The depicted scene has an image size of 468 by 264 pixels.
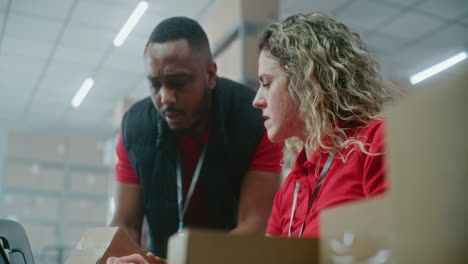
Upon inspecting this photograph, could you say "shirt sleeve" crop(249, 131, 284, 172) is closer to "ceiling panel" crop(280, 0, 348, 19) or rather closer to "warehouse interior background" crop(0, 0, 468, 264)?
"warehouse interior background" crop(0, 0, 468, 264)

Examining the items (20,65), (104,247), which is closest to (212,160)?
(104,247)

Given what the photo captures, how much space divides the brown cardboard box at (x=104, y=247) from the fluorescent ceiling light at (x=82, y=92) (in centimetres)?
395

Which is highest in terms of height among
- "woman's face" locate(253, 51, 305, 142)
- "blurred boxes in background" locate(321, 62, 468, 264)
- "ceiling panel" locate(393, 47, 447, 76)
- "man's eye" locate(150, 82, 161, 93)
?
"ceiling panel" locate(393, 47, 447, 76)

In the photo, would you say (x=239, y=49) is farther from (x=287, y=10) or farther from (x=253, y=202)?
(x=253, y=202)

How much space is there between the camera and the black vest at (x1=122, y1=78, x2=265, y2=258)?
4.98ft

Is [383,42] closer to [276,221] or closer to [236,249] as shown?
[276,221]

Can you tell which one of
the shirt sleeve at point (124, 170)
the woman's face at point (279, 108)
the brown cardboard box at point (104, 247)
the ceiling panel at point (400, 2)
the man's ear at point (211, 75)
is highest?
the ceiling panel at point (400, 2)

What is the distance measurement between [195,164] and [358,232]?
1.02 metres

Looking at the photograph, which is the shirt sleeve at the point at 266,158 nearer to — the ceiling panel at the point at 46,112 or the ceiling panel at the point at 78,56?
the ceiling panel at the point at 78,56

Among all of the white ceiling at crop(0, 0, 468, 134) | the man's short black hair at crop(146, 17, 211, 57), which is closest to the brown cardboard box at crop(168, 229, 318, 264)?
the man's short black hair at crop(146, 17, 211, 57)

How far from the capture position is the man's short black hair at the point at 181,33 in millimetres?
1462

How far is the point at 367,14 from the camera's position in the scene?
3756 mm

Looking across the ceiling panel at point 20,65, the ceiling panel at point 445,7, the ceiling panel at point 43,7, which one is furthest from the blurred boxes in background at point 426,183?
the ceiling panel at point 20,65

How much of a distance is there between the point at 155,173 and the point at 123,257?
1.77 ft
